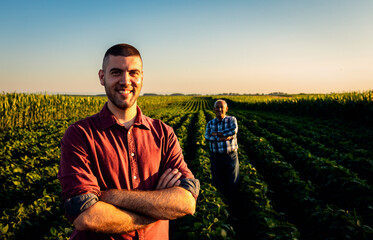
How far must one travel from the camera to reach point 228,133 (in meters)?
4.86

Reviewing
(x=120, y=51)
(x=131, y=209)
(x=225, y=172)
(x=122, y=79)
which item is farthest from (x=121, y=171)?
(x=225, y=172)

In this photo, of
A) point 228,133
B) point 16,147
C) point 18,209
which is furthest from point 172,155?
point 16,147

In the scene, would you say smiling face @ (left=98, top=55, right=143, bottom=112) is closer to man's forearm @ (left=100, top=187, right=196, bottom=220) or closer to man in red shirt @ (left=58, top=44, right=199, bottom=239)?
man in red shirt @ (left=58, top=44, right=199, bottom=239)

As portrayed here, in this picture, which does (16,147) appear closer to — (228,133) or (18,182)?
(18,182)

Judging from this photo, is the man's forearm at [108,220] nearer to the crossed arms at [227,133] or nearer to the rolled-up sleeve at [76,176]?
the rolled-up sleeve at [76,176]

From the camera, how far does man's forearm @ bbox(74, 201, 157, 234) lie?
136cm

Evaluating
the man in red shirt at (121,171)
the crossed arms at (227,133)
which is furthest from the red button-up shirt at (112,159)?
the crossed arms at (227,133)

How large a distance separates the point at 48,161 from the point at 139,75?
7601mm

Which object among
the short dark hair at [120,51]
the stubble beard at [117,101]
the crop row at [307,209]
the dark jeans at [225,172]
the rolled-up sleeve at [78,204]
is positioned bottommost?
the crop row at [307,209]

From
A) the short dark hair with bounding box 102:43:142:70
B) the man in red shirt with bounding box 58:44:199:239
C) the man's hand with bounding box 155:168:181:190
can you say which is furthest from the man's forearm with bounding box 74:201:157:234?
the short dark hair with bounding box 102:43:142:70

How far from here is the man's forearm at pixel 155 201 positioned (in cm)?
147

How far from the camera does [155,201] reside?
5.01 ft

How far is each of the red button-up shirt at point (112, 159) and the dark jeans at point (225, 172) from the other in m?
→ 3.30

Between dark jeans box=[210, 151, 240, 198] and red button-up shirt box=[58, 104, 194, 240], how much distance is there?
3302 mm
